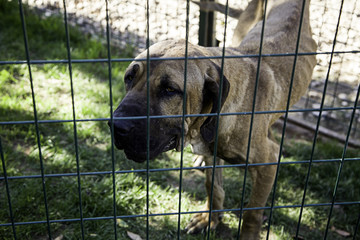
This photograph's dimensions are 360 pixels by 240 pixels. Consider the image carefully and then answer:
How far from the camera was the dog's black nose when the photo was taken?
250cm

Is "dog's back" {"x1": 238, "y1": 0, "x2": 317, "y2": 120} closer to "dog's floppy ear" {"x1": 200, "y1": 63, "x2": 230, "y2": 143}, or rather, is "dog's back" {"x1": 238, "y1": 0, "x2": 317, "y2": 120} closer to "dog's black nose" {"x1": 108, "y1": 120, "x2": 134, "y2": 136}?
"dog's floppy ear" {"x1": 200, "y1": 63, "x2": 230, "y2": 143}

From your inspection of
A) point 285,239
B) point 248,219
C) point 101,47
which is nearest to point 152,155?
point 248,219

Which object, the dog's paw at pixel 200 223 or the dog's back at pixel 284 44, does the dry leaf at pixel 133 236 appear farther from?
the dog's back at pixel 284 44

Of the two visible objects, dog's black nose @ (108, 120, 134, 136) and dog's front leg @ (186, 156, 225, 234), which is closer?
dog's black nose @ (108, 120, 134, 136)

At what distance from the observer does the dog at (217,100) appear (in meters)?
2.64

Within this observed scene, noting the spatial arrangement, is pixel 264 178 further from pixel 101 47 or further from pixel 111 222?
pixel 101 47

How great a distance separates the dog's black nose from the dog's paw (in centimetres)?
151

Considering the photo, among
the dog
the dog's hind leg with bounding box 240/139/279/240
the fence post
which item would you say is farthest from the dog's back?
the fence post

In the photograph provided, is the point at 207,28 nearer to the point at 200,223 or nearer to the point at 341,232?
the point at 200,223

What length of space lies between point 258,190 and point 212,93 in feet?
3.45

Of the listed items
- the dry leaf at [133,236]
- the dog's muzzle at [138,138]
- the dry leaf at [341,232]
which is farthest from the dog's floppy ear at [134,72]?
the dry leaf at [341,232]

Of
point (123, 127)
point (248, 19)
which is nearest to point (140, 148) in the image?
point (123, 127)

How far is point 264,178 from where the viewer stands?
3.42 m

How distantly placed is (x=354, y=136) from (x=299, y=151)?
2.82 ft
